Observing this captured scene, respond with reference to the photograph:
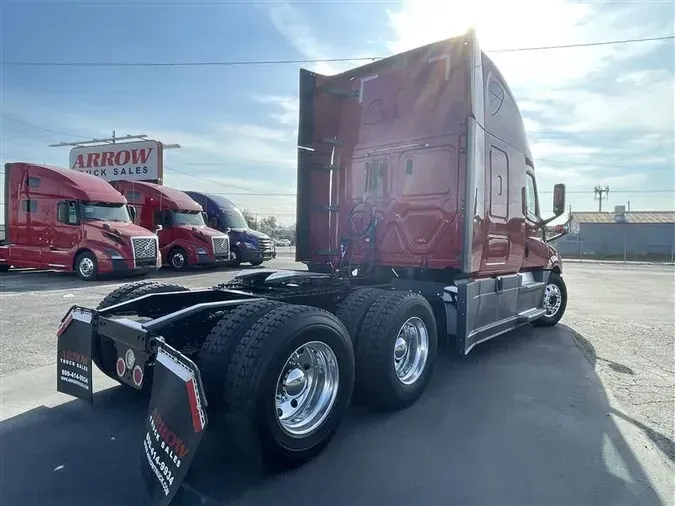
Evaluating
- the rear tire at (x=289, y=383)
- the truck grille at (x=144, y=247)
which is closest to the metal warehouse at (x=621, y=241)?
the truck grille at (x=144, y=247)

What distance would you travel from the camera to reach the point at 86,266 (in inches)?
520

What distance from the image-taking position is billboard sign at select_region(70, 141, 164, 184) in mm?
27094

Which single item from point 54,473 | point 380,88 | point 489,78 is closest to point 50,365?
point 54,473

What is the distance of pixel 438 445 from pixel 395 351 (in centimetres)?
92

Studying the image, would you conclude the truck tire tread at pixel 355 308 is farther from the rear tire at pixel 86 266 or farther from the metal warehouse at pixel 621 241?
the metal warehouse at pixel 621 241

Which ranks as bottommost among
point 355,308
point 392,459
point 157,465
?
point 392,459

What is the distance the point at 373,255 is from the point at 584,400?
2.69m

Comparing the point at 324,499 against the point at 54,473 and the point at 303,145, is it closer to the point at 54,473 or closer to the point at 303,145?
the point at 54,473

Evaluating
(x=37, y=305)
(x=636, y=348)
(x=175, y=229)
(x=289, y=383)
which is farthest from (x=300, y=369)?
(x=175, y=229)

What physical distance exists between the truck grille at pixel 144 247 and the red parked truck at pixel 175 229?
2.64 m

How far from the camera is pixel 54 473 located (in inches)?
111

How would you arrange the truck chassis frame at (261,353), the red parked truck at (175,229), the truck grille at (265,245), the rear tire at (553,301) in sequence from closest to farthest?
the truck chassis frame at (261,353), the rear tire at (553,301), the red parked truck at (175,229), the truck grille at (265,245)

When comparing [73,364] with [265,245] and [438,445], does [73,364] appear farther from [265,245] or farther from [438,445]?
[265,245]

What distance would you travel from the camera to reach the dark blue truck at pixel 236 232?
19359 mm
